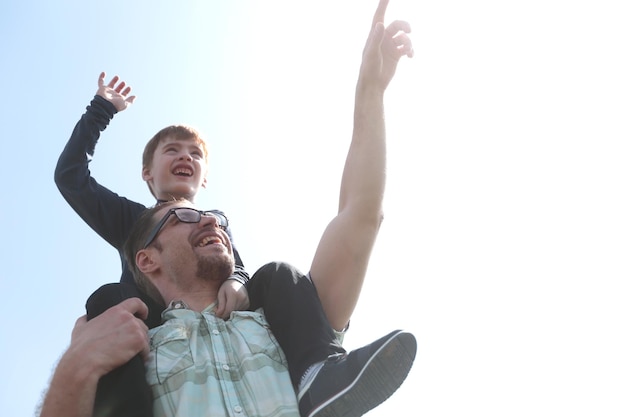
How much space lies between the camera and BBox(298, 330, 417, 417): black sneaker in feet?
8.82

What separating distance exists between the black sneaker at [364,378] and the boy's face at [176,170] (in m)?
2.67

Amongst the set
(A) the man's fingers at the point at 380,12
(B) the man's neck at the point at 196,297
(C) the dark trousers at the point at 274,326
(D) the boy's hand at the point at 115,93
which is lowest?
(C) the dark trousers at the point at 274,326

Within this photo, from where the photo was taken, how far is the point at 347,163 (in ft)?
11.8

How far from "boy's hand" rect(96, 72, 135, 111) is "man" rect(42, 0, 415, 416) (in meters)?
2.07

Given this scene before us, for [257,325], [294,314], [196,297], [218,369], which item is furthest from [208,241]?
[218,369]

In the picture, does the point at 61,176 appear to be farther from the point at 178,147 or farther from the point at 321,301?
the point at 321,301

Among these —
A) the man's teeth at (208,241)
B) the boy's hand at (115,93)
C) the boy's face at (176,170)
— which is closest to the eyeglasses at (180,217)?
the man's teeth at (208,241)

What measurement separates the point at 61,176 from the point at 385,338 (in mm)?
3289

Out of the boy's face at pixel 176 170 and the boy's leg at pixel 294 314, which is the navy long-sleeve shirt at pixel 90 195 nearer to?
the boy's face at pixel 176 170

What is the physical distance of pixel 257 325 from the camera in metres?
3.27

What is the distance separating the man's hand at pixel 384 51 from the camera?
3871mm

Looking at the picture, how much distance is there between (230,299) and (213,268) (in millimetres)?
239

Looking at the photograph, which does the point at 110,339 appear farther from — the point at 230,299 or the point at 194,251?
the point at 194,251

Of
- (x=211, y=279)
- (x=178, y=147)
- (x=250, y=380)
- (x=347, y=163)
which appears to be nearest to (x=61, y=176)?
(x=178, y=147)
